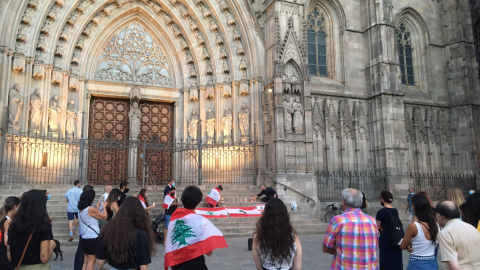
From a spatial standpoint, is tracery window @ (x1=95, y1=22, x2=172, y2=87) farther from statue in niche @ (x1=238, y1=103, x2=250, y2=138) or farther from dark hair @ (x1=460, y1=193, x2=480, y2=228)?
dark hair @ (x1=460, y1=193, x2=480, y2=228)

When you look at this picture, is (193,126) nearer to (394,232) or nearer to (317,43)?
(317,43)

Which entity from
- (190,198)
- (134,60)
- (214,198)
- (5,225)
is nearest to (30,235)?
(5,225)

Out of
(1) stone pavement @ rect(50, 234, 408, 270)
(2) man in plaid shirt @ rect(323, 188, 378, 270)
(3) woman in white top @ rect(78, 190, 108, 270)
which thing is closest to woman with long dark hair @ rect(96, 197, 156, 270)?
(2) man in plaid shirt @ rect(323, 188, 378, 270)

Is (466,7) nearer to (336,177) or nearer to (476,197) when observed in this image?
(336,177)

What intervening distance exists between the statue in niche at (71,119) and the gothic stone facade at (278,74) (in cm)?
4

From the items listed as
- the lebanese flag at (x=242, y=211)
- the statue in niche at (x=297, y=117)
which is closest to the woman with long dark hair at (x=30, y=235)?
the lebanese flag at (x=242, y=211)

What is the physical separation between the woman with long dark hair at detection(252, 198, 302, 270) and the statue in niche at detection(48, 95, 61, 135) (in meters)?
13.6

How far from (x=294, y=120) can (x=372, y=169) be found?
5351 mm

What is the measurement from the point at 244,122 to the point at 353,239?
43.3 feet

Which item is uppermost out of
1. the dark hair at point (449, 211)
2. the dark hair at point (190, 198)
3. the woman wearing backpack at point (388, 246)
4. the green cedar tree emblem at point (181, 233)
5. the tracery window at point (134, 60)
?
the tracery window at point (134, 60)

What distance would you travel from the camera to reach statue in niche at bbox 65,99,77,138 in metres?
15.5

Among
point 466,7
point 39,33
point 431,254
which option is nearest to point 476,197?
point 431,254

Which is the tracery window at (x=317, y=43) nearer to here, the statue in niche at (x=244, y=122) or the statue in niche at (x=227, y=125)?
the statue in niche at (x=244, y=122)

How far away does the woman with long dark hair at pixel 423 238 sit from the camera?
409 centimetres
